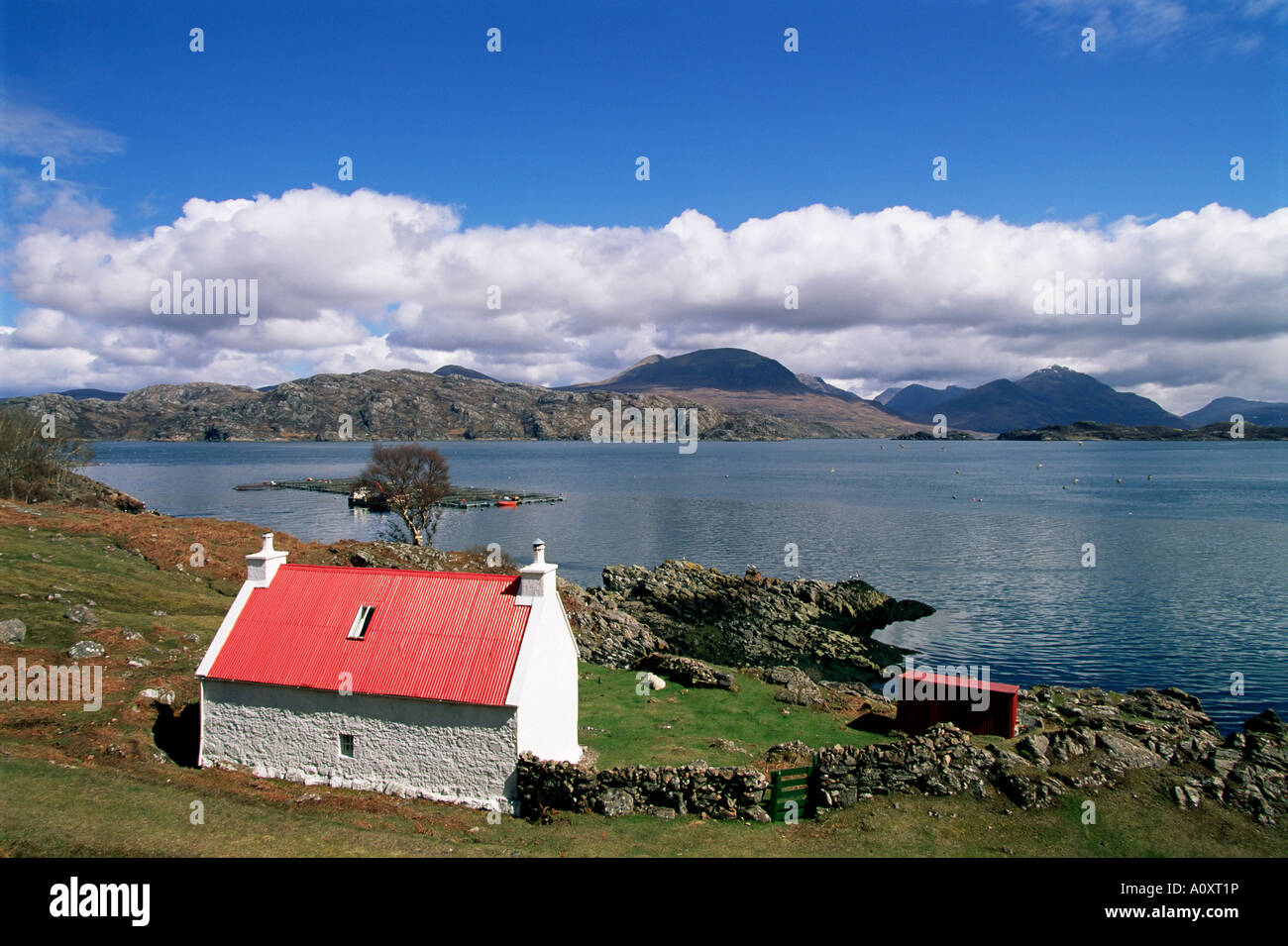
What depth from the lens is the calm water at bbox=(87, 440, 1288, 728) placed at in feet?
155

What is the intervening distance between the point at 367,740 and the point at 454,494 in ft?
365

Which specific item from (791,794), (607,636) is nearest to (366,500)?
(607,636)

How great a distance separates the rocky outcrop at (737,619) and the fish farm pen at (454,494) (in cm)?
6045

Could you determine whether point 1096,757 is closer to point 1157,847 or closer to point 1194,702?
point 1157,847

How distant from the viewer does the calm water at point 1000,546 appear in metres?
47.1

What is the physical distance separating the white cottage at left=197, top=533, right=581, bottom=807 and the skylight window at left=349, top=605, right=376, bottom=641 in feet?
0.14

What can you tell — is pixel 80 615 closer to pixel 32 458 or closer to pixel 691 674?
pixel 691 674

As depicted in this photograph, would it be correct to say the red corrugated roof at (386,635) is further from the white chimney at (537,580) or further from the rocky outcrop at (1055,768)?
the rocky outcrop at (1055,768)

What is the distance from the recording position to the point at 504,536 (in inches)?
3676

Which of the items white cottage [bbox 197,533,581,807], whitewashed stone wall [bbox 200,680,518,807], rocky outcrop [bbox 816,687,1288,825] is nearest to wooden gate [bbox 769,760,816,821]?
rocky outcrop [bbox 816,687,1288,825]

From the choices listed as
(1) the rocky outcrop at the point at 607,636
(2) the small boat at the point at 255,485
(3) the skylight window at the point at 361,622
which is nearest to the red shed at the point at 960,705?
(1) the rocky outcrop at the point at 607,636

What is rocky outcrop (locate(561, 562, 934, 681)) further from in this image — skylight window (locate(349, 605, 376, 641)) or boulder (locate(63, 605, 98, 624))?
boulder (locate(63, 605, 98, 624))

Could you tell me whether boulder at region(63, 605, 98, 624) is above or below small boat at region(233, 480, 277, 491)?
below
